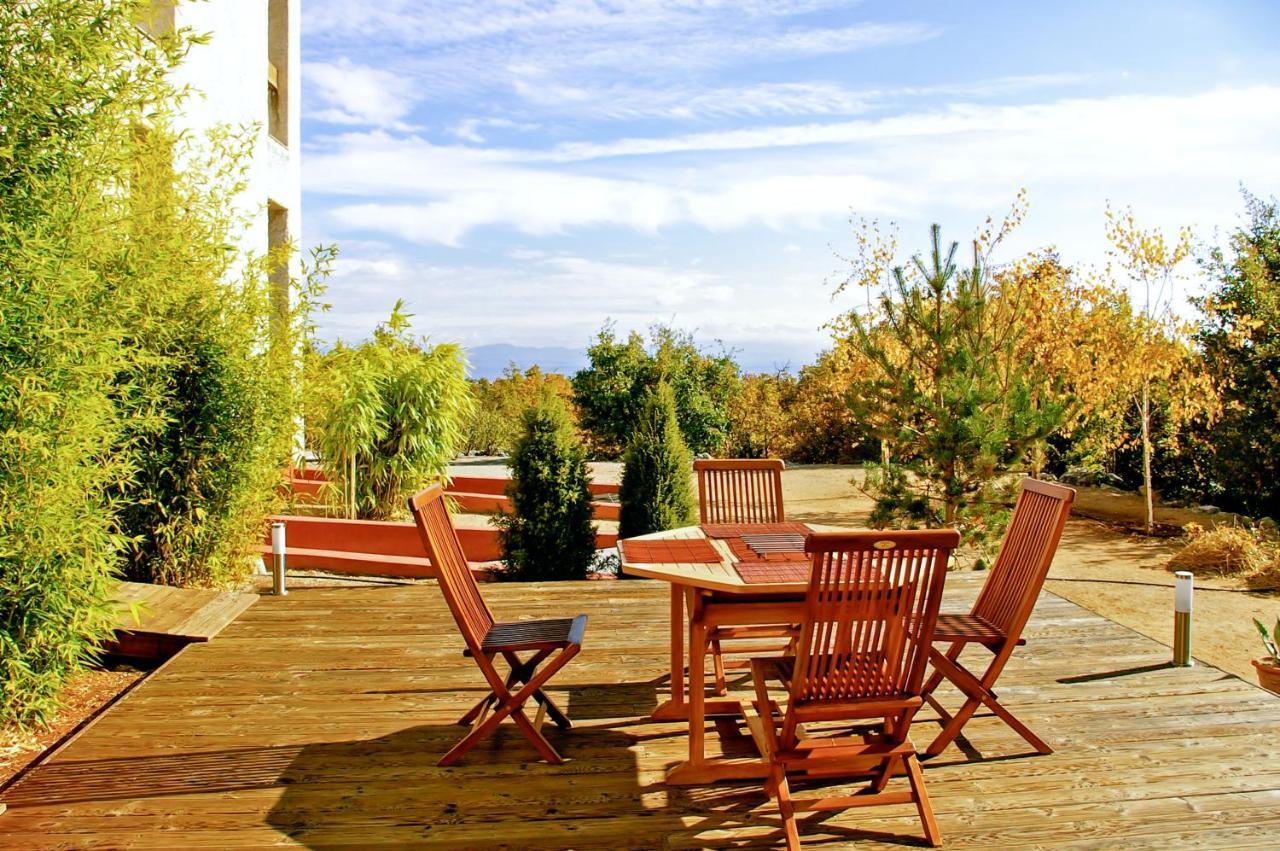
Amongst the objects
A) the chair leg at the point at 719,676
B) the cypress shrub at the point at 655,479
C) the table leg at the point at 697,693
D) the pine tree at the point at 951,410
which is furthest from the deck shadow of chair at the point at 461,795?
the pine tree at the point at 951,410

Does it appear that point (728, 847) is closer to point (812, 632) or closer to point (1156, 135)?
point (812, 632)

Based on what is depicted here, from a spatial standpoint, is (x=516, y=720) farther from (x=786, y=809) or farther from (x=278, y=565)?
(x=278, y=565)

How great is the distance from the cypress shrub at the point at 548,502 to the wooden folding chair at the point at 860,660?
3.75 m

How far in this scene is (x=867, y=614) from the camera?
2822 mm

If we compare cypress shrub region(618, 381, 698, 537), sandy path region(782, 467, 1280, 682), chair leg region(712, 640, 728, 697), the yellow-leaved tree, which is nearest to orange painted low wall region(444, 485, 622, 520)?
cypress shrub region(618, 381, 698, 537)

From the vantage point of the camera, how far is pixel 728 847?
2.87 meters

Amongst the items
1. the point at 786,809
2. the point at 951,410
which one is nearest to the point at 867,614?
the point at 786,809

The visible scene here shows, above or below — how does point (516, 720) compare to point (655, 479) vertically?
below

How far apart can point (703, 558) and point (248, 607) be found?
3.57 meters

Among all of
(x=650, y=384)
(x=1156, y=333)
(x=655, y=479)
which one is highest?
(x=1156, y=333)

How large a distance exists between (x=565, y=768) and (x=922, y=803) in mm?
1267

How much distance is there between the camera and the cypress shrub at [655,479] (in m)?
7.05

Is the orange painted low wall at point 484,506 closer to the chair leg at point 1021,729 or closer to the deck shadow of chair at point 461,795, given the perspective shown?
the deck shadow of chair at point 461,795

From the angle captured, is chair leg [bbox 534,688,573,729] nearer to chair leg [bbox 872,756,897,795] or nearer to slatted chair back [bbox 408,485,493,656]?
slatted chair back [bbox 408,485,493,656]
